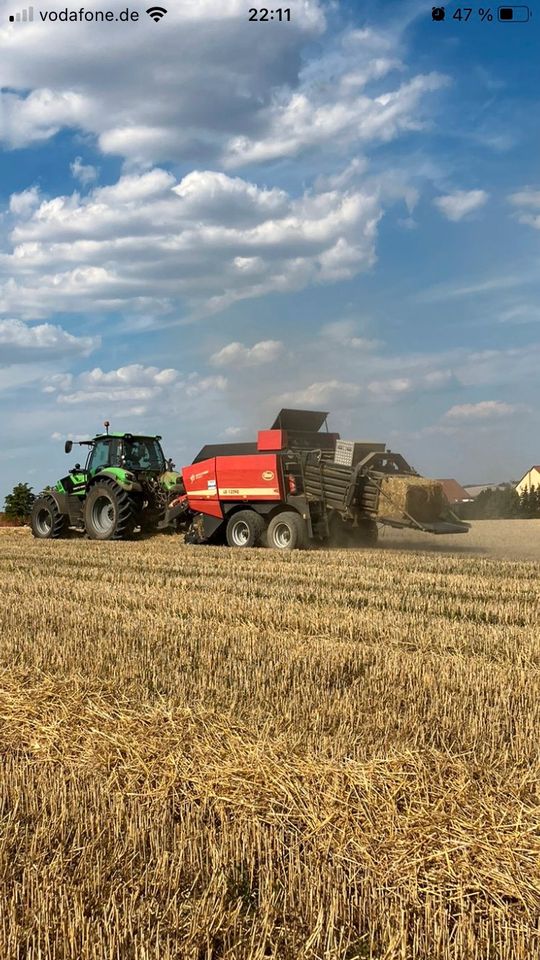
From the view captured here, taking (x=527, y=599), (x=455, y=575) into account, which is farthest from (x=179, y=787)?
(x=455, y=575)

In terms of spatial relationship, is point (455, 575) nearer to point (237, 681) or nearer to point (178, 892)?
point (237, 681)

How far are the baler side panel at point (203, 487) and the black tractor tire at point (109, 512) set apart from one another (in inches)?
48.6

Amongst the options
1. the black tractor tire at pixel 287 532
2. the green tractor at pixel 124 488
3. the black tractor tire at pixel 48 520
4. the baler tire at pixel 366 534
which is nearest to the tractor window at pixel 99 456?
the green tractor at pixel 124 488

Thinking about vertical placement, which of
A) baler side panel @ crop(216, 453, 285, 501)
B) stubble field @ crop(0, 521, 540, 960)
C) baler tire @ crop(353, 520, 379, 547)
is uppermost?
baler side panel @ crop(216, 453, 285, 501)

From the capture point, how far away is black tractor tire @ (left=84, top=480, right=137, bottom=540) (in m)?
15.6

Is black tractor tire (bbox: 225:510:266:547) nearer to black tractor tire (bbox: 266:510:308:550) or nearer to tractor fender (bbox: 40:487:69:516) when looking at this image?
black tractor tire (bbox: 266:510:308:550)

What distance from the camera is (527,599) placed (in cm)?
922

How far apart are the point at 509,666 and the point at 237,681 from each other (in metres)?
1.79

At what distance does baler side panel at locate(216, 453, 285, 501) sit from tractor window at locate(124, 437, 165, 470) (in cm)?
215

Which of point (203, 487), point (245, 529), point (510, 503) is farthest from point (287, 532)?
point (510, 503)

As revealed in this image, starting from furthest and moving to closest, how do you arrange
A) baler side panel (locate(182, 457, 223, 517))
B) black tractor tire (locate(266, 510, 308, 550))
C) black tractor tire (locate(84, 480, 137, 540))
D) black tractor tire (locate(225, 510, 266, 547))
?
black tractor tire (locate(84, 480, 137, 540)), baler side panel (locate(182, 457, 223, 517)), black tractor tire (locate(225, 510, 266, 547)), black tractor tire (locate(266, 510, 308, 550))

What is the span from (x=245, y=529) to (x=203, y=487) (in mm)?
1022

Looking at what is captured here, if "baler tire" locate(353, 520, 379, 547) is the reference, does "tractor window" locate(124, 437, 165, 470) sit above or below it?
above

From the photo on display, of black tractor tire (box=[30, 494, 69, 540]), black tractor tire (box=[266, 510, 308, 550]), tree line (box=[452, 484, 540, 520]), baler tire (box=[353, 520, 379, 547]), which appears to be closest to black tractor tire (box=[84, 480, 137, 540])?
black tractor tire (box=[30, 494, 69, 540])
